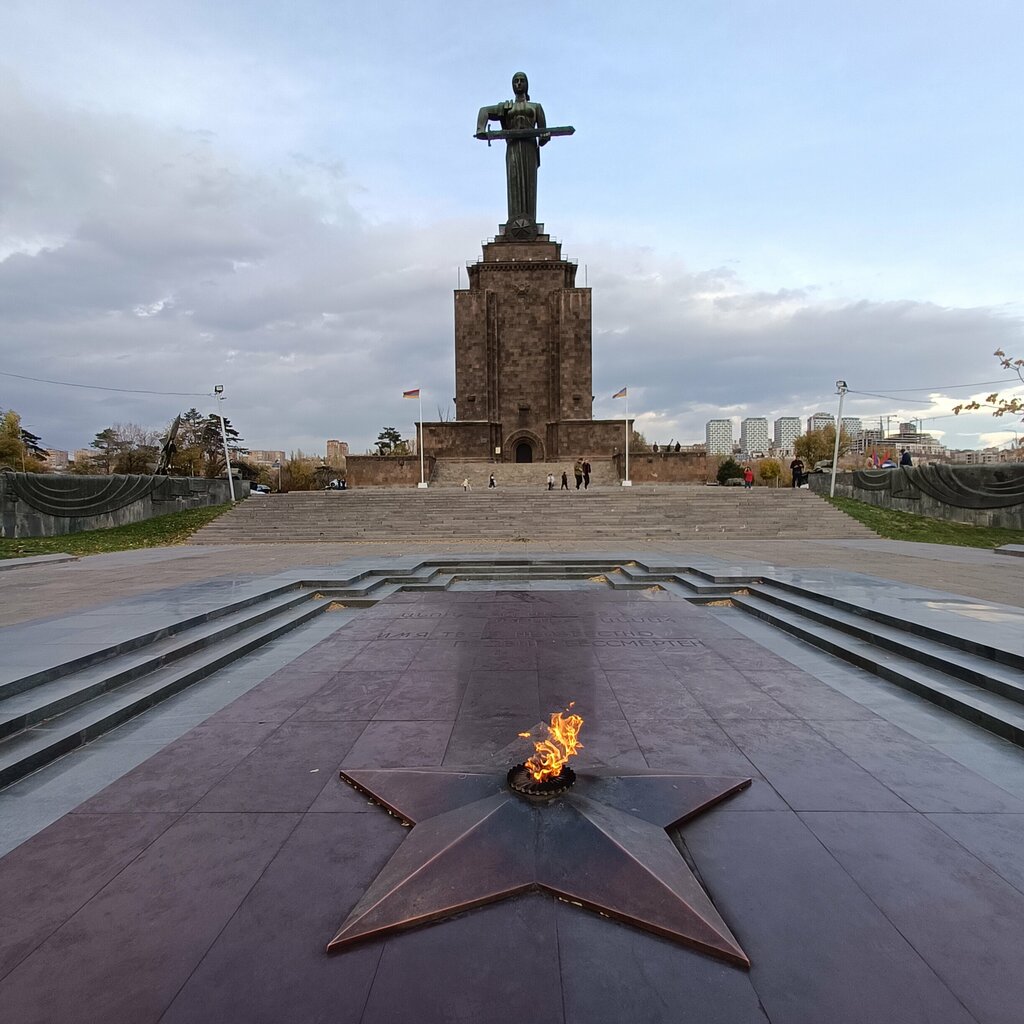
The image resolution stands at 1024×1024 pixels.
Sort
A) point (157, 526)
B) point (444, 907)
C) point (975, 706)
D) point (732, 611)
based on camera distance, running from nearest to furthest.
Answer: point (444, 907)
point (975, 706)
point (732, 611)
point (157, 526)

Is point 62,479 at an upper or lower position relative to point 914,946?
upper

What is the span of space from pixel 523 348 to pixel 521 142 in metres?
14.7

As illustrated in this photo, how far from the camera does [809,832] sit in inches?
125

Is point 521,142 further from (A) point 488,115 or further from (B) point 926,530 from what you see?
(B) point 926,530

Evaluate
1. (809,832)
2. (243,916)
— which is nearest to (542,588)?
(809,832)

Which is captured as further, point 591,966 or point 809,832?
point 809,832

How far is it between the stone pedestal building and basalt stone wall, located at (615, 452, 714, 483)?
22.0 ft

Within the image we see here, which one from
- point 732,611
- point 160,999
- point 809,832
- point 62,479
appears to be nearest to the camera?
point 160,999

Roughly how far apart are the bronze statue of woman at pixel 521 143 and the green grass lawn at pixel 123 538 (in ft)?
111

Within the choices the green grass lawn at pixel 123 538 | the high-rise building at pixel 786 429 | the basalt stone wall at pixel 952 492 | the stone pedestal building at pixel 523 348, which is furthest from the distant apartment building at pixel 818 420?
the green grass lawn at pixel 123 538

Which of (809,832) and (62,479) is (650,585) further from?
(62,479)

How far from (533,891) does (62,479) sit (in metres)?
21.8

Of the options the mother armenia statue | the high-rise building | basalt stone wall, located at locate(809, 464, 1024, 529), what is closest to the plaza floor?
basalt stone wall, located at locate(809, 464, 1024, 529)

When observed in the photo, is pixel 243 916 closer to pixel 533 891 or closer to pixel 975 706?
pixel 533 891
